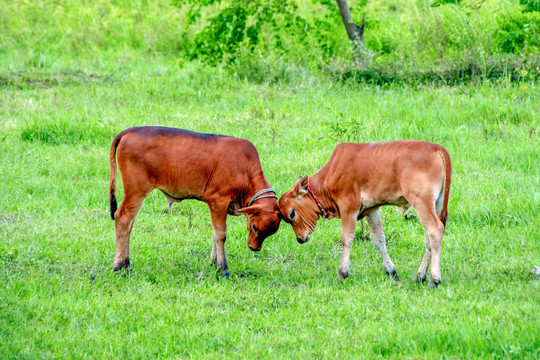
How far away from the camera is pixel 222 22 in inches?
602

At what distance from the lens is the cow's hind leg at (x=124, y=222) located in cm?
762

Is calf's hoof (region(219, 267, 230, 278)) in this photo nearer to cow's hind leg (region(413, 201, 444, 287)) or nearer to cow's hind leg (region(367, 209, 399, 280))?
cow's hind leg (region(367, 209, 399, 280))

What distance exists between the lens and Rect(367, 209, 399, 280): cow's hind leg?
24.1ft

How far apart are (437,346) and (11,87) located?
40.8 ft

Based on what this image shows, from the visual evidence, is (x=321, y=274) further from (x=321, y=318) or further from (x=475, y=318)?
(x=475, y=318)

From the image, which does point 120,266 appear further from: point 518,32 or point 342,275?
point 518,32

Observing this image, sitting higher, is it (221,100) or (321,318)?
(321,318)

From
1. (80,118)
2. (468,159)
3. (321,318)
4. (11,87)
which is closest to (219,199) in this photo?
(321,318)

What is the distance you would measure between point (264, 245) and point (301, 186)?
1.41 metres

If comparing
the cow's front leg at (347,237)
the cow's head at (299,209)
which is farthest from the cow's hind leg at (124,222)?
the cow's front leg at (347,237)

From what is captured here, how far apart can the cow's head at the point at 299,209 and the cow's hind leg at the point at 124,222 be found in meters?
1.57

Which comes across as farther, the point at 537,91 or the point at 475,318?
the point at 537,91

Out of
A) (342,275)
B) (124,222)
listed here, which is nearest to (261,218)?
(342,275)

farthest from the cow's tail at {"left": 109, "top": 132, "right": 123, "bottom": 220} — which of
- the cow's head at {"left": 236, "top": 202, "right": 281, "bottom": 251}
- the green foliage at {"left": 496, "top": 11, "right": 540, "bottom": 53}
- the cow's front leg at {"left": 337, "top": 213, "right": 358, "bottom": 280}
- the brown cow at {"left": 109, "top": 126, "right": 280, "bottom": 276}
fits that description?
the green foliage at {"left": 496, "top": 11, "right": 540, "bottom": 53}
